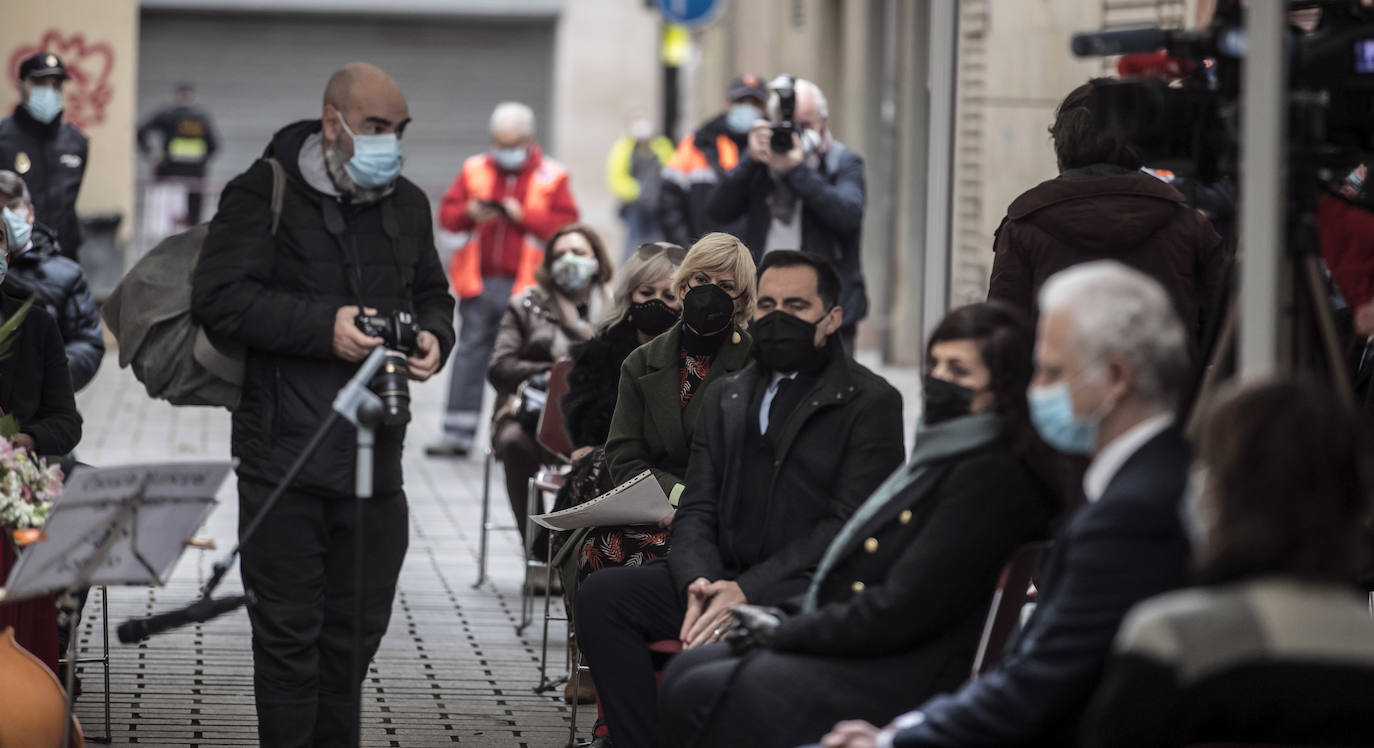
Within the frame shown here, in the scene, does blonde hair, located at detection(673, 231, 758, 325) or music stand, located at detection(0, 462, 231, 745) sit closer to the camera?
music stand, located at detection(0, 462, 231, 745)

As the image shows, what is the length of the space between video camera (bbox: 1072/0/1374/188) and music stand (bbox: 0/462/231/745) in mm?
2220

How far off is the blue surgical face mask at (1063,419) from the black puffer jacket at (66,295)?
5385mm

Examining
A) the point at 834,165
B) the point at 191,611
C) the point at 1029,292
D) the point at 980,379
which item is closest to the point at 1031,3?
the point at 834,165

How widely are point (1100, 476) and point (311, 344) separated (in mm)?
2507

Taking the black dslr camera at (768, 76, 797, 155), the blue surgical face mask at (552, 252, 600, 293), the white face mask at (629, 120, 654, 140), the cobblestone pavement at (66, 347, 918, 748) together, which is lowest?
the cobblestone pavement at (66, 347, 918, 748)

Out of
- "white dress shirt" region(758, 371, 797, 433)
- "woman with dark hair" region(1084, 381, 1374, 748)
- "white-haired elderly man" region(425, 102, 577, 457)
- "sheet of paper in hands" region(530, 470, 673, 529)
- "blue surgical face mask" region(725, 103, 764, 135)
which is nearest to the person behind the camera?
"woman with dark hair" region(1084, 381, 1374, 748)

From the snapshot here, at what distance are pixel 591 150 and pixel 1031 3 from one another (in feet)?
54.9

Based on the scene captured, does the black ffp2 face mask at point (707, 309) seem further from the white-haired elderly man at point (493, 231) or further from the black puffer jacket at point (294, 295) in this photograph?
the white-haired elderly man at point (493, 231)

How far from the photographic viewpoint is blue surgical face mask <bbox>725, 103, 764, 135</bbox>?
1134 centimetres

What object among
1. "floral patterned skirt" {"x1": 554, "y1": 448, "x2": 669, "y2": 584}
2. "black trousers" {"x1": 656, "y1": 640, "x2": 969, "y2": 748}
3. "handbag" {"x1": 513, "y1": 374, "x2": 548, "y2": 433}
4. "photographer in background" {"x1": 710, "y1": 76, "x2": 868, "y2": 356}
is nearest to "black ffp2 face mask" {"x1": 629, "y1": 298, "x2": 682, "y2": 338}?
"floral patterned skirt" {"x1": 554, "y1": 448, "x2": 669, "y2": 584}

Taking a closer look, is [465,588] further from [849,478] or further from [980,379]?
[980,379]

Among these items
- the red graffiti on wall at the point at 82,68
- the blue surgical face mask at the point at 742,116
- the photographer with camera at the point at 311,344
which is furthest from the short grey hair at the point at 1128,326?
the red graffiti on wall at the point at 82,68

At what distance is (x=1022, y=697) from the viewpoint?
384cm

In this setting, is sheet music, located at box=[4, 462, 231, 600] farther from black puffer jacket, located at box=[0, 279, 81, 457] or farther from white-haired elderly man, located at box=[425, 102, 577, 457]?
white-haired elderly man, located at box=[425, 102, 577, 457]
